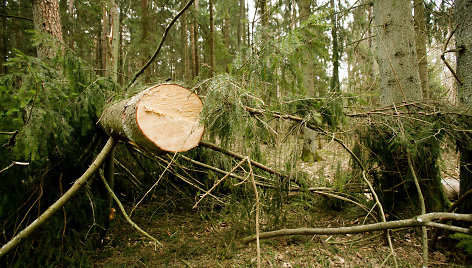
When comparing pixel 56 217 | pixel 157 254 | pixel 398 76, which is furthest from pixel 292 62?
pixel 56 217

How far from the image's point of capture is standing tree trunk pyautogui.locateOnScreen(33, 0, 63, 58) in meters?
4.00

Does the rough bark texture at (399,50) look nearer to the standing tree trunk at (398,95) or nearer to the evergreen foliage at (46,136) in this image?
the standing tree trunk at (398,95)

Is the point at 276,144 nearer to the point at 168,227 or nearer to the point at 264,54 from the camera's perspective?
the point at 264,54

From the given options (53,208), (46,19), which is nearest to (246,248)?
(53,208)

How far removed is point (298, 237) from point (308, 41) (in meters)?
2.32

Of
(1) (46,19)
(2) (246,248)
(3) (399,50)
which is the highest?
(1) (46,19)

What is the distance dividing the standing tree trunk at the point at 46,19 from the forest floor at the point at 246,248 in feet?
11.0

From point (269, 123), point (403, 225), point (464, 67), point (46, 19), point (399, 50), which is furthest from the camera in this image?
point (46, 19)

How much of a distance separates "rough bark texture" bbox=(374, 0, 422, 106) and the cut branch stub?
8.47ft

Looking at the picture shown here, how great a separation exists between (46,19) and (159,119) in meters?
4.05

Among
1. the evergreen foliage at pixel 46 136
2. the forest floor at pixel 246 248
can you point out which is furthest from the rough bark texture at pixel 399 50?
the evergreen foliage at pixel 46 136

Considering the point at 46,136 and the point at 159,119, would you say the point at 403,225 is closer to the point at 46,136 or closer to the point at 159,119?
the point at 159,119

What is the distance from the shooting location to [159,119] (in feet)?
6.46

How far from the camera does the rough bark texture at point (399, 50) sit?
9.42 feet
